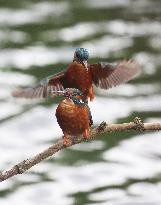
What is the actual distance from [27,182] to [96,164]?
0.87 m

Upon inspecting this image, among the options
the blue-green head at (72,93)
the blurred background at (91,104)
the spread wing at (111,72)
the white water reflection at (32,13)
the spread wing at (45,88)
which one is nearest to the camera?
the spread wing at (45,88)

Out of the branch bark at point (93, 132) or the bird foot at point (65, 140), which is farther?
the bird foot at point (65, 140)

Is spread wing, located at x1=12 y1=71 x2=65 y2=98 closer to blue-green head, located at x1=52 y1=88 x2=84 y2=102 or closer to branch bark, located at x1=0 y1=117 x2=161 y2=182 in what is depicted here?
blue-green head, located at x1=52 y1=88 x2=84 y2=102

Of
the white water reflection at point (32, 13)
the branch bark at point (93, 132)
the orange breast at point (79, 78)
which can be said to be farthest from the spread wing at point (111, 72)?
the white water reflection at point (32, 13)

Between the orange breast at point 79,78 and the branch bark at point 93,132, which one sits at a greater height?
the orange breast at point 79,78

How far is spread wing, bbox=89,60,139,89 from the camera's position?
532cm

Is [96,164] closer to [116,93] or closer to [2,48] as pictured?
[116,93]

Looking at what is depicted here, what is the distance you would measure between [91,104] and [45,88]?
6.28 metres

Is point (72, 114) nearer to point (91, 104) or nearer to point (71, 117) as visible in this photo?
point (71, 117)

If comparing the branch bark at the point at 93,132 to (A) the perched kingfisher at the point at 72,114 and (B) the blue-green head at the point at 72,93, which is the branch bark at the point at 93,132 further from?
(B) the blue-green head at the point at 72,93

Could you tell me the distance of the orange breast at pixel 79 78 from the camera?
5094 mm

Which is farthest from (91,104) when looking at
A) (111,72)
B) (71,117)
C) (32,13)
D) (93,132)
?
(71,117)

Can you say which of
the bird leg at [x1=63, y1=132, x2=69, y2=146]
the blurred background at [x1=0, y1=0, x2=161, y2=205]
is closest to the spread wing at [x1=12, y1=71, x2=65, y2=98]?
the bird leg at [x1=63, y1=132, x2=69, y2=146]

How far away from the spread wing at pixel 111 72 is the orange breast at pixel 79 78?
0.53 ft
